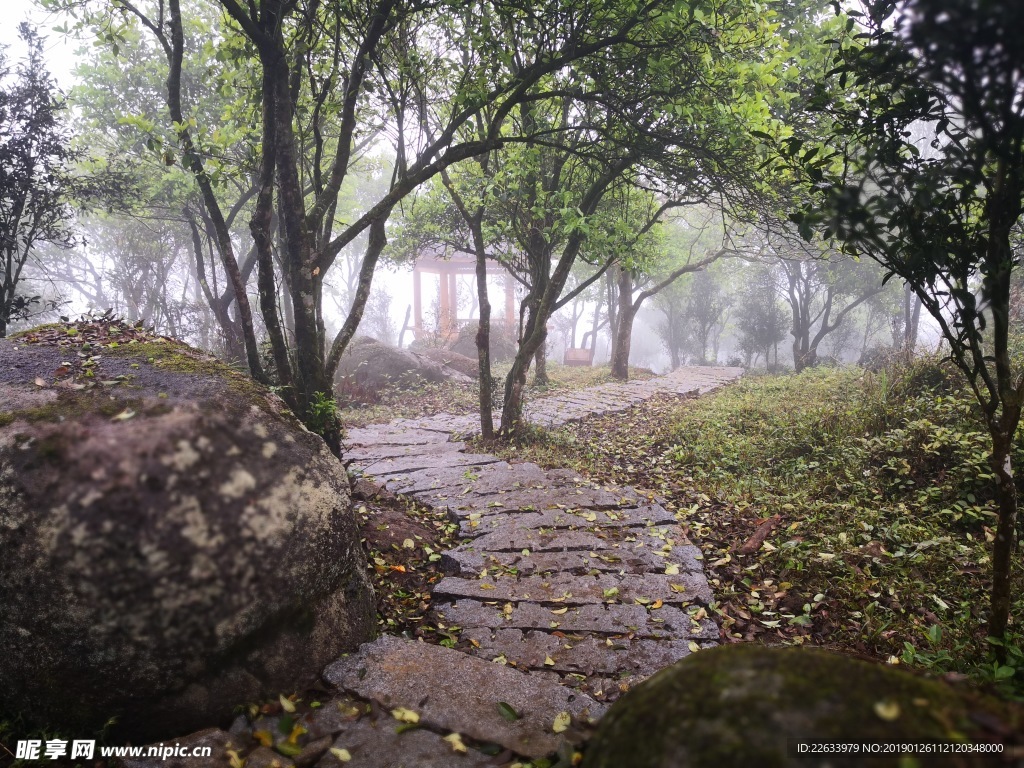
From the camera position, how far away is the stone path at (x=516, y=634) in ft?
6.92

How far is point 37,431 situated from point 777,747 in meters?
2.80

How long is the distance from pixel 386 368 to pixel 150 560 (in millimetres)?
12395

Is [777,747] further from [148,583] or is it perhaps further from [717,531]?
[717,531]

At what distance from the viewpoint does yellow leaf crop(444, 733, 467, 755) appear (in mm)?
2078

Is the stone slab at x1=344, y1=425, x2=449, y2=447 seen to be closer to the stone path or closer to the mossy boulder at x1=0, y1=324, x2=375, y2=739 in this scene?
the stone path

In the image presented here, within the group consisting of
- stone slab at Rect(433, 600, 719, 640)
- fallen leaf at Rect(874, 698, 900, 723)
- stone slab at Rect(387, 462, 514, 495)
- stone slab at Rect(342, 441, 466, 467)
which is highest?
fallen leaf at Rect(874, 698, 900, 723)

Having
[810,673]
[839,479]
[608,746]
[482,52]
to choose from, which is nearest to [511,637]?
[608,746]

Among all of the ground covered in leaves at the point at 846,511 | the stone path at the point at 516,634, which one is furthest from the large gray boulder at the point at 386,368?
the stone path at the point at 516,634

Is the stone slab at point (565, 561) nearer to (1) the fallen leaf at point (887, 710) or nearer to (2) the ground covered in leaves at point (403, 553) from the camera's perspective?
(2) the ground covered in leaves at point (403, 553)

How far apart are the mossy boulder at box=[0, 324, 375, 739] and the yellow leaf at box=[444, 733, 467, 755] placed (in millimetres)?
714

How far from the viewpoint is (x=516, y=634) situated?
3215 millimetres

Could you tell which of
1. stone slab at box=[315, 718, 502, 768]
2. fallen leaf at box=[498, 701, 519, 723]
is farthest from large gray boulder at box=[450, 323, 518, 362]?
stone slab at box=[315, 718, 502, 768]

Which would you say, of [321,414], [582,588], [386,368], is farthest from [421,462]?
[386,368]

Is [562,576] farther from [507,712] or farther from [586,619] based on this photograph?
[507,712]
